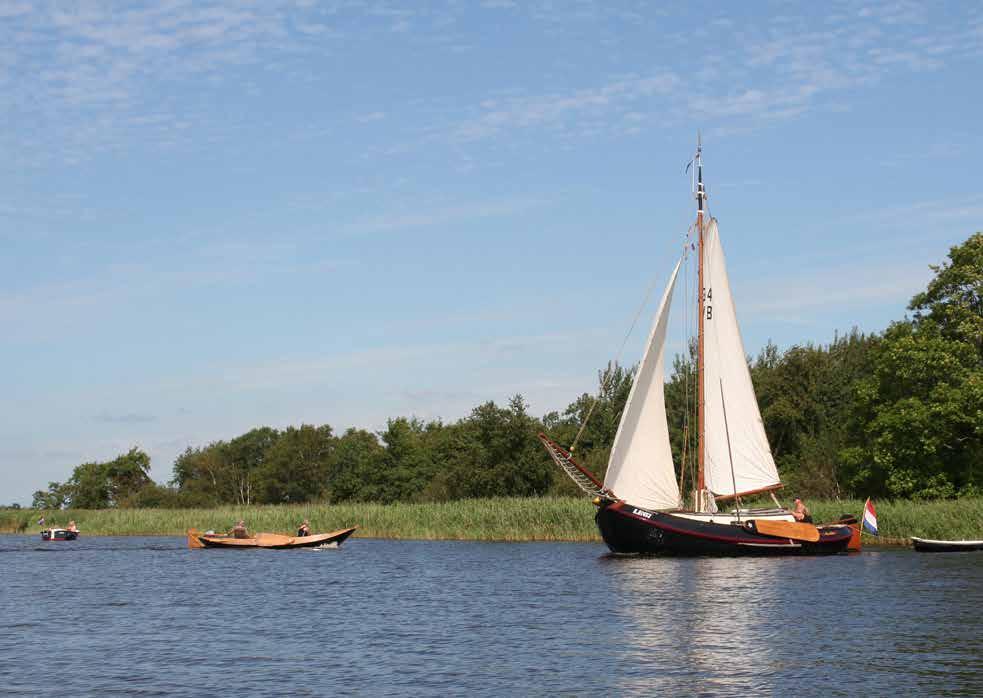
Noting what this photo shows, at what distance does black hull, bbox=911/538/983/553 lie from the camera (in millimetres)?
55531

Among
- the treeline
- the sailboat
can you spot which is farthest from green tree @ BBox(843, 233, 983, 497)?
the sailboat

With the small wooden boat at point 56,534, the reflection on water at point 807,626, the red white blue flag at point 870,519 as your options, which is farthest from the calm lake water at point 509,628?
the small wooden boat at point 56,534

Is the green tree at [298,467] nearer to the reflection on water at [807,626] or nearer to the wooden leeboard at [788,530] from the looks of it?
the wooden leeboard at [788,530]

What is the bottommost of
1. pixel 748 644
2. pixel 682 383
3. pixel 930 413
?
pixel 748 644

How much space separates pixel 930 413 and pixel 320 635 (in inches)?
1870

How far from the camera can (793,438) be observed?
96625mm

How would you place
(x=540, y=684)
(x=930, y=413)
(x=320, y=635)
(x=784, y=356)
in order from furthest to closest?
(x=784, y=356), (x=930, y=413), (x=320, y=635), (x=540, y=684)

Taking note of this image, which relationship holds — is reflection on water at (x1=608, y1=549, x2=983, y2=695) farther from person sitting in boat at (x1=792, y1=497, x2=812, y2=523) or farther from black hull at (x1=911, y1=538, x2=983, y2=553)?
person sitting in boat at (x1=792, y1=497, x2=812, y2=523)

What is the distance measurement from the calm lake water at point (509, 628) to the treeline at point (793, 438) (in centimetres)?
1409

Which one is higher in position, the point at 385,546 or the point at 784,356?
the point at 784,356

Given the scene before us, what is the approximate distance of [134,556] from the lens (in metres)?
71.4

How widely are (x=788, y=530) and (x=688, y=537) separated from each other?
16.7 ft

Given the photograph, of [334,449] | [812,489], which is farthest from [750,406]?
[334,449]

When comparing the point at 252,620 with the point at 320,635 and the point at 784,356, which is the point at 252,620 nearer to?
the point at 320,635
